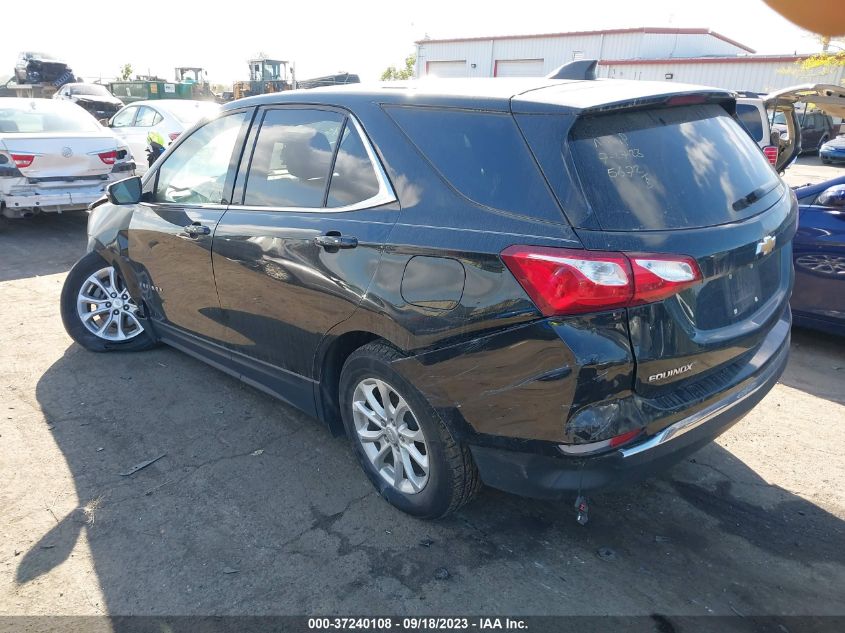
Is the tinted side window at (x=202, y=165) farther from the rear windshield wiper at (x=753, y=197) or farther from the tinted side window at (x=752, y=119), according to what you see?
the tinted side window at (x=752, y=119)

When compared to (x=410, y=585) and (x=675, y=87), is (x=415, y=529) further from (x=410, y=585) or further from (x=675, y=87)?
(x=675, y=87)

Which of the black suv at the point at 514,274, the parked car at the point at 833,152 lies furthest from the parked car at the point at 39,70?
the black suv at the point at 514,274

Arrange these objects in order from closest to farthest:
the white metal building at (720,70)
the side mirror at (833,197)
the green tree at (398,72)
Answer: the side mirror at (833,197) < the white metal building at (720,70) < the green tree at (398,72)

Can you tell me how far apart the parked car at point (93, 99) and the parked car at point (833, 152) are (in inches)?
902

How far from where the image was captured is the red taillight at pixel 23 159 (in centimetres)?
813

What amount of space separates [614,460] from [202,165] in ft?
9.83

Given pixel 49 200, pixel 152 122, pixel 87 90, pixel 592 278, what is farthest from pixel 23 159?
pixel 87 90

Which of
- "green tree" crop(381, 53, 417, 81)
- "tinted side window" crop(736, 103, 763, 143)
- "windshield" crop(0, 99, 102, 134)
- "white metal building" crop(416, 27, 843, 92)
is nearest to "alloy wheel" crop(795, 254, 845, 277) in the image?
"tinted side window" crop(736, 103, 763, 143)

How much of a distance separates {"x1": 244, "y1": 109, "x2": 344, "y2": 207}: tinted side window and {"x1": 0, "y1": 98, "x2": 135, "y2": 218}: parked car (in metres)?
5.84

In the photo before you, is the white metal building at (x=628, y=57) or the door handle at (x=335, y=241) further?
the white metal building at (x=628, y=57)

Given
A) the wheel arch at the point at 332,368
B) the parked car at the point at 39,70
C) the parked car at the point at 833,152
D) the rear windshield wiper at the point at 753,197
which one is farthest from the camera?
the parked car at the point at 39,70

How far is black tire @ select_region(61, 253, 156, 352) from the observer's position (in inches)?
199

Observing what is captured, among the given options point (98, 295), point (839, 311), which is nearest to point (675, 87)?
point (839, 311)

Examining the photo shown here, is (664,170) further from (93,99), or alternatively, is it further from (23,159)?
(93,99)
